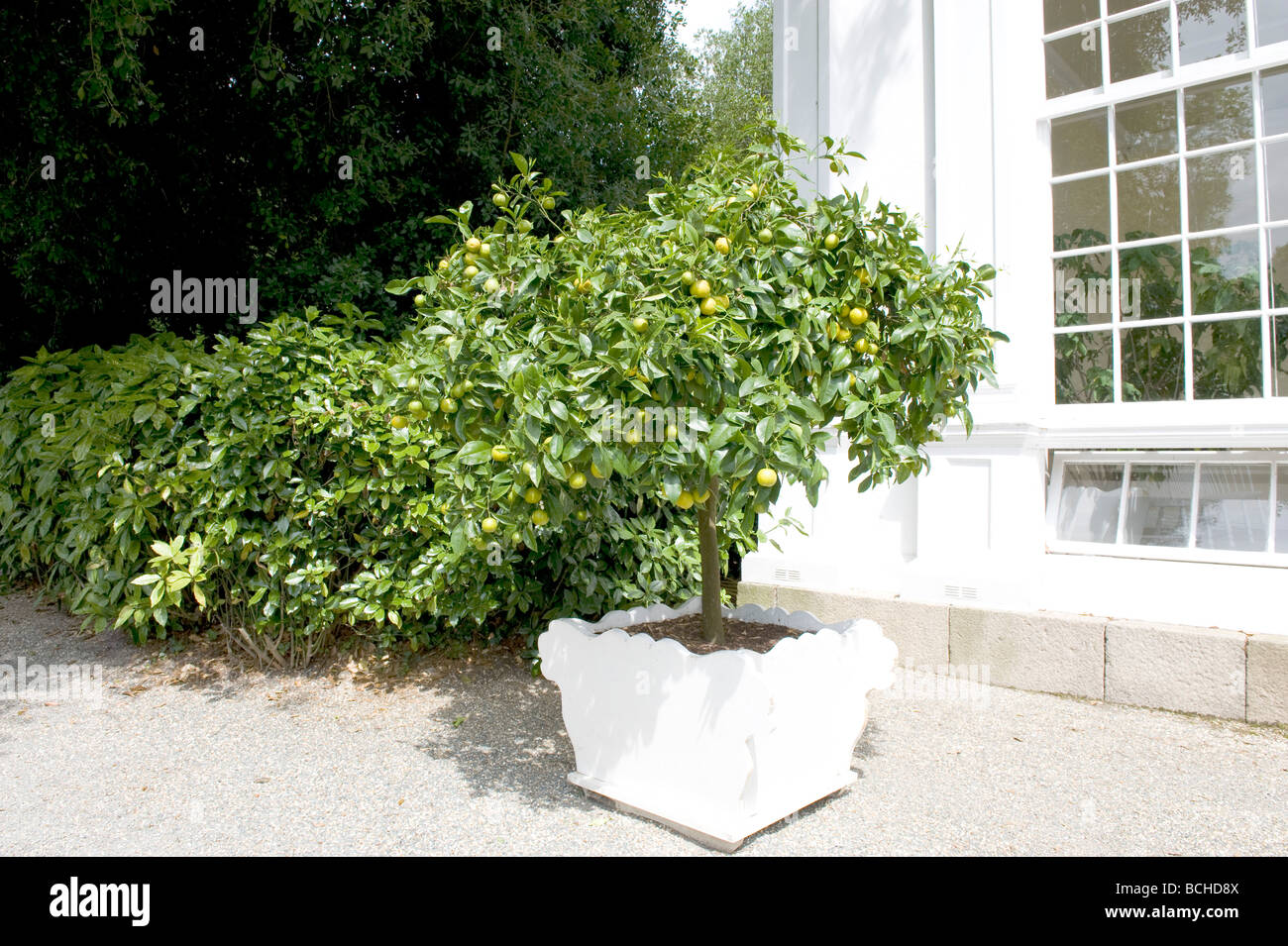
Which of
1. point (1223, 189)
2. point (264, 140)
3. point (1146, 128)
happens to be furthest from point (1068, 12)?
point (264, 140)

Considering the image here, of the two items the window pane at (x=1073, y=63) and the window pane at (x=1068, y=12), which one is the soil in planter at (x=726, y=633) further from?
the window pane at (x=1068, y=12)

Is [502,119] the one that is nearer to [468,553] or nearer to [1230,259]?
[468,553]

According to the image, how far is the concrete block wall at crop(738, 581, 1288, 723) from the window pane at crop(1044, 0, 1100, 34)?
3521 millimetres

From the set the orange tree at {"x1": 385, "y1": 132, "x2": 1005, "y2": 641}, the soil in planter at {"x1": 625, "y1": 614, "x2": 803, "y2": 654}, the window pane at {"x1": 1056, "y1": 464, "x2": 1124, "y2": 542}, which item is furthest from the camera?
the window pane at {"x1": 1056, "y1": 464, "x2": 1124, "y2": 542}

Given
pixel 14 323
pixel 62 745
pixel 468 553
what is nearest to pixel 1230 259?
pixel 468 553

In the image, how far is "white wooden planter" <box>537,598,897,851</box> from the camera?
109 inches

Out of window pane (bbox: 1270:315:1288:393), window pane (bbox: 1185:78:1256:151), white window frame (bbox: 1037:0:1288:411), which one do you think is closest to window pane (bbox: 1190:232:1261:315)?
white window frame (bbox: 1037:0:1288:411)

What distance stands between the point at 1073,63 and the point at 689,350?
13.3 ft

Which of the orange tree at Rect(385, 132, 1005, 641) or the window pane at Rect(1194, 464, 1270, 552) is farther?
the window pane at Rect(1194, 464, 1270, 552)

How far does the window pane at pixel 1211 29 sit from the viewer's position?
14.4ft

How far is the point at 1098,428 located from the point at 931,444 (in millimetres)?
909

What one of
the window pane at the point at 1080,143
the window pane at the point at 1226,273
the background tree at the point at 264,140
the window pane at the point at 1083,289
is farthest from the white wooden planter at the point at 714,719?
the background tree at the point at 264,140

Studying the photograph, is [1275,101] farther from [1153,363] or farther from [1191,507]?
[1191,507]

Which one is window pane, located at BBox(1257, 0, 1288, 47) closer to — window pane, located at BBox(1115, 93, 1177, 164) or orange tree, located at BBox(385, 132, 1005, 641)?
window pane, located at BBox(1115, 93, 1177, 164)
